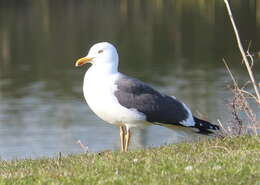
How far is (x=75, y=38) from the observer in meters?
41.1

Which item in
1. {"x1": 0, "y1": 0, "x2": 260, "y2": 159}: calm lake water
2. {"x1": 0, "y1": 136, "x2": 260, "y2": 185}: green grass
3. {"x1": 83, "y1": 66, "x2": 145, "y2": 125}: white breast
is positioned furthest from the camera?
{"x1": 0, "y1": 0, "x2": 260, "y2": 159}: calm lake water

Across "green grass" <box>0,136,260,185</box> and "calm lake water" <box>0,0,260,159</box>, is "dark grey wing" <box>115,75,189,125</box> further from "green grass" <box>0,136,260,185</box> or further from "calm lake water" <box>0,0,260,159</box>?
"calm lake water" <box>0,0,260,159</box>

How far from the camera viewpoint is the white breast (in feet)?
27.8

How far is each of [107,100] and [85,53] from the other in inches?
1073

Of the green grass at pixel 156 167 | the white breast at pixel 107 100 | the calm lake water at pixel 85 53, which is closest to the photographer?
the green grass at pixel 156 167

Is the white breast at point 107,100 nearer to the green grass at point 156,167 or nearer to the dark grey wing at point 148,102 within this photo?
the dark grey wing at point 148,102

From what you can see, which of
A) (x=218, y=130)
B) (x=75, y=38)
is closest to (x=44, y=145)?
(x=218, y=130)

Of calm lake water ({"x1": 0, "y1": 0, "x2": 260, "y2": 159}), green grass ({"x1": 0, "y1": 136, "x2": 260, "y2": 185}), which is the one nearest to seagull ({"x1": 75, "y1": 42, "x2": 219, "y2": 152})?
green grass ({"x1": 0, "y1": 136, "x2": 260, "y2": 185})

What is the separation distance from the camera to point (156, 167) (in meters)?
6.52

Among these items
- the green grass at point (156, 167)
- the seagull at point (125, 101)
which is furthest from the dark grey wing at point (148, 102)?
the green grass at point (156, 167)

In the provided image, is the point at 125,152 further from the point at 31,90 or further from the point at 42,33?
the point at 42,33

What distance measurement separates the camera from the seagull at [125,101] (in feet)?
27.8

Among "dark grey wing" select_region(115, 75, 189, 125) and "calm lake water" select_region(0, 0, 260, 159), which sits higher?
"dark grey wing" select_region(115, 75, 189, 125)

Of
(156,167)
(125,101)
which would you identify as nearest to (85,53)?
(125,101)
